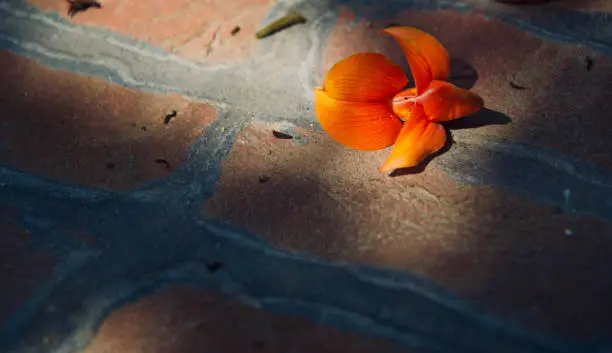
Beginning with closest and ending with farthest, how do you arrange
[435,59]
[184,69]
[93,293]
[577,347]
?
[577,347]
[93,293]
[435,59]
[184,69]

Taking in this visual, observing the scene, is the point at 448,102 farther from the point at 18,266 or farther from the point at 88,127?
the point at 18,266

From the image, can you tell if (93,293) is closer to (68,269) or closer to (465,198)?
(68,269)

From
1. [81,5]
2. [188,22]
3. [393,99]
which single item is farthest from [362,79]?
[81,5]

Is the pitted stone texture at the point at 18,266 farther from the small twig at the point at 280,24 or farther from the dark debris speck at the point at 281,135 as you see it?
the small twig at the point at 280,24

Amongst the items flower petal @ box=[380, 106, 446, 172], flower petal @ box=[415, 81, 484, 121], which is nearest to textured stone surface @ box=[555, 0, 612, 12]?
flower petal @ box=[415, 81, 484, 121]

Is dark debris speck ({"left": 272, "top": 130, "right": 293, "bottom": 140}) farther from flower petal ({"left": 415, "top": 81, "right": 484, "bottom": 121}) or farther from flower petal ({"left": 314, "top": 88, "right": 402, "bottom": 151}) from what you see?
flower petal ({"left": 415, "top": 81, "right": 484, "bottom": 121})

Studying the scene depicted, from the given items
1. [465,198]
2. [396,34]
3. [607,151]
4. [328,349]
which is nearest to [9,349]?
[328,349]

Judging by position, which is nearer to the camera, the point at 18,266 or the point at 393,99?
the point at 18,266
